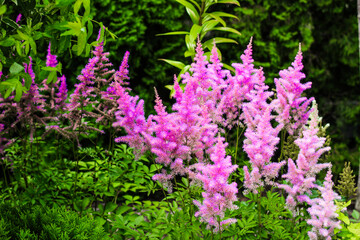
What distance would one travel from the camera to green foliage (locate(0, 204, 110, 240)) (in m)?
2.37

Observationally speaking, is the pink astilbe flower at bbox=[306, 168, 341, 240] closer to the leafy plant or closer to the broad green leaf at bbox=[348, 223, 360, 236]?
the broad green leaf at bbox=[348, 223, 360, 236]

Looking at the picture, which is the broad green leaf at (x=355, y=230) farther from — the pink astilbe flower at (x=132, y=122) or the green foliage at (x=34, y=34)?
the green foliage at (x=34, y=34)

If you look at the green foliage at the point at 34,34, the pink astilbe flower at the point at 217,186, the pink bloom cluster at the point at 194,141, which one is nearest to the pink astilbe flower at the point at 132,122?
the pink bloom cluster at the point at 194,141

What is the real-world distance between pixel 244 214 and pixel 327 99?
4.43 m

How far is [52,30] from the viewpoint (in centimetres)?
254

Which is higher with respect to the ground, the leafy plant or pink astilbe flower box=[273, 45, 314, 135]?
the leafy plant

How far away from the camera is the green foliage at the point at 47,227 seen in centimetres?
237

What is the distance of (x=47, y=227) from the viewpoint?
94.0 inches

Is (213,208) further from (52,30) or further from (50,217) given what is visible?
(52,30)

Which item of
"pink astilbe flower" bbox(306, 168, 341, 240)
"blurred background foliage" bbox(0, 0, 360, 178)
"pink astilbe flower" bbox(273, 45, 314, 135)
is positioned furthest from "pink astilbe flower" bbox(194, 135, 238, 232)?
"blurred background foliage" bbox(0, 0, 360, 178)

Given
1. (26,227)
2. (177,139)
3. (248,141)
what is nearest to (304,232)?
(248,141)

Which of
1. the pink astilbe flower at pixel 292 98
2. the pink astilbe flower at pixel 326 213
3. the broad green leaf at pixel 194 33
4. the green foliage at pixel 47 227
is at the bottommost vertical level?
the green foliage at pixel 47 227

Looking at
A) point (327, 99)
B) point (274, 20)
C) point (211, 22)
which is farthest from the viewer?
point (327, 99)

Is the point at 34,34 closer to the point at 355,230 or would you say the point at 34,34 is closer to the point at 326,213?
the point at 326,213
